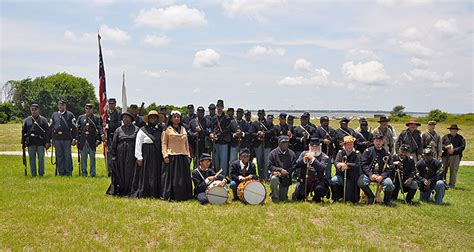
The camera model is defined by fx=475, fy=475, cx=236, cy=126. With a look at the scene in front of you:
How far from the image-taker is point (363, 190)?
11461 millimetres

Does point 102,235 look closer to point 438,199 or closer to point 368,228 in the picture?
point 368,228

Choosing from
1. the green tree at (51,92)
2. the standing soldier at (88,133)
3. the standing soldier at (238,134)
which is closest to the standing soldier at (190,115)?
the standing soldier at (238,134)

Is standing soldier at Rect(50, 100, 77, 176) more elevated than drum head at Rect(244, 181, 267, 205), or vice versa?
standing soldier at Rect(50, 100, 77, 176)

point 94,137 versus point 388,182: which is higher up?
point 94,137

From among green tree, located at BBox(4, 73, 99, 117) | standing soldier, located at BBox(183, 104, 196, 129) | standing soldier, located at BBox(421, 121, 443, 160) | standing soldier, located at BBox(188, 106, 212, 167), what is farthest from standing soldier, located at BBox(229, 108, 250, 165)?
green tree, located at BBox(4, 73, 99, 117)

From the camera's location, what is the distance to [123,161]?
11.6 metres

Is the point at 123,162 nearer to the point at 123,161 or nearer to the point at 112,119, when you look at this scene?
the point at 123,161

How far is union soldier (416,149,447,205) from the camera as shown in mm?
12062

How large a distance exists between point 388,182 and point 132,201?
6.03 meters

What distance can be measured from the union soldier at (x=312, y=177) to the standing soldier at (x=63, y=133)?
285 inches

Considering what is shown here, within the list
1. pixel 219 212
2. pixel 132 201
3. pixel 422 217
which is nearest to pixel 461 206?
pixel 422 217

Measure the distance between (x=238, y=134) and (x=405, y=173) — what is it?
5.06 meters

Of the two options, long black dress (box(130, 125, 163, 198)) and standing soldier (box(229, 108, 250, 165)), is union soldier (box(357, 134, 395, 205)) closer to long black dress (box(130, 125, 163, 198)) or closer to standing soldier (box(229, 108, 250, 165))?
standing soldier (box(229, 108, 250, 165))

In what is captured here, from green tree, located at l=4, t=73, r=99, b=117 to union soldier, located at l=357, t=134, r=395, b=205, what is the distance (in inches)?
2449
